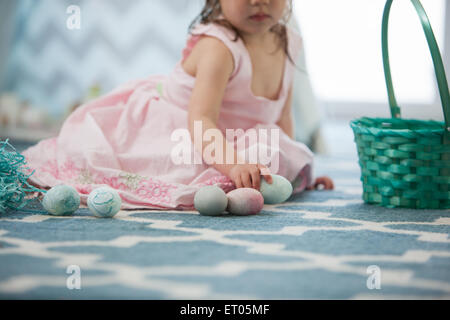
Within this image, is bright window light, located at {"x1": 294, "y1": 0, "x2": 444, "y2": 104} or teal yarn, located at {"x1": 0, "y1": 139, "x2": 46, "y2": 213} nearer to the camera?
teal yarn, located at {"x1": 0, "y1": 139, "x2": 46, "y2": 213}

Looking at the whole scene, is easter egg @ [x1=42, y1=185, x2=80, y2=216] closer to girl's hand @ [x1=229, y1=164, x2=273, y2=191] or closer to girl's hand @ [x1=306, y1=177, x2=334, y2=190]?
girl's hand @ [x1=229, y1=164, x2=273, y2=191]

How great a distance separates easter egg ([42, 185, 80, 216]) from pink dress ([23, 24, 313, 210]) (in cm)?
10

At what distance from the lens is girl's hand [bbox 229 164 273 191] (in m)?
1.16

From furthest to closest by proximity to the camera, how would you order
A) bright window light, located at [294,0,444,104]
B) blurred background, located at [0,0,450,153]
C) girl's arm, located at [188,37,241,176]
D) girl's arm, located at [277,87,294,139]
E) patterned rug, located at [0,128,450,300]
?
bright window light, located at [294,0,444,104], blurred background, located at [0,0,450,153], girl's arm, located at [277,87,294,139], girl's arm, located at [188,37,241,176], patterned rug, located at [0,128,450,300]

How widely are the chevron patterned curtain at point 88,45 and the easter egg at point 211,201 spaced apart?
63.5 inches

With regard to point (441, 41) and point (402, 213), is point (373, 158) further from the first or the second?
point (441, 41)

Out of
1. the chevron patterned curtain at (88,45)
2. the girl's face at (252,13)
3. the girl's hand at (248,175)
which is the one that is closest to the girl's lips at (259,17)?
the girl's face at (252,13)

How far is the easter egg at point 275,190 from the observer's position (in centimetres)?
118

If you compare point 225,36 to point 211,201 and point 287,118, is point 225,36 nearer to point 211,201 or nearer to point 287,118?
point 287,118

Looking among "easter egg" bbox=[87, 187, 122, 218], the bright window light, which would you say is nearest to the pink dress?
"easter egg" bbox=[87, 187, 122, 218]

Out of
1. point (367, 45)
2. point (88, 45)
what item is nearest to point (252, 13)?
point (88, 45)

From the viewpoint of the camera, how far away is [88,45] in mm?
2643

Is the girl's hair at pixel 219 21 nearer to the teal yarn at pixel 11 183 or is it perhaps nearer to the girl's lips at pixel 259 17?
the girl's lips at pixel 259 17

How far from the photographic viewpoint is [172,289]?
25.4 inches
